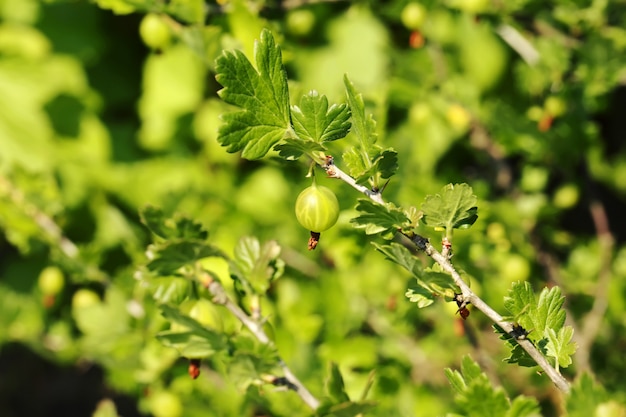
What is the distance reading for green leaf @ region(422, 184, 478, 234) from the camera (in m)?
0.76

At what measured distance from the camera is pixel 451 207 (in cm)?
78

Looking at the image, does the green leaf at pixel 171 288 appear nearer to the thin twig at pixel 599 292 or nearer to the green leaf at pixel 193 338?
the green leaf at pixel 193 338

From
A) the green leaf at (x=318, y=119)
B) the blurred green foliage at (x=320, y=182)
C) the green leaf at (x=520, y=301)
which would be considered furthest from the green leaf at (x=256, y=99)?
the green leaf at (x=520, y=301)

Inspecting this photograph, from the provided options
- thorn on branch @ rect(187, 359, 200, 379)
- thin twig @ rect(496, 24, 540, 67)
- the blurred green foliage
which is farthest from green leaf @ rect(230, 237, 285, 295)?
thin twig @ rect(496, 24, 540, 67)

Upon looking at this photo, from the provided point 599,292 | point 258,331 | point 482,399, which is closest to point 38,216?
point 258,331

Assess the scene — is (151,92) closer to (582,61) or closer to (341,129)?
(582,61)

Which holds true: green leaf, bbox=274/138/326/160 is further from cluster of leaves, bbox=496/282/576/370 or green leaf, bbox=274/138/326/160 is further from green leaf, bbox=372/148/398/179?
cluster of leaves, bbox=496/282/576/370

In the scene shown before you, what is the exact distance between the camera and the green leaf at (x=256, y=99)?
0.75 meters

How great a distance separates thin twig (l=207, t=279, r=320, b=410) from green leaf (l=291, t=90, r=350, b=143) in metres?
0.31

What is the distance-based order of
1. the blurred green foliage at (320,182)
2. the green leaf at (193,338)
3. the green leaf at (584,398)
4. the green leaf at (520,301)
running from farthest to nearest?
the blurred green foliage at (320,182)
the green leaf at (193,338)
the green leaf at (520,301)
the green leaf at (584,398)

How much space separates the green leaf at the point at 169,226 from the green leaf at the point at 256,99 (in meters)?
0.26

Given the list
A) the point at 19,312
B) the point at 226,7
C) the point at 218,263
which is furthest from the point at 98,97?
the point at 226,7

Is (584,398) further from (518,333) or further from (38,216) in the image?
(38,216)

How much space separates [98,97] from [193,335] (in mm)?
1838
